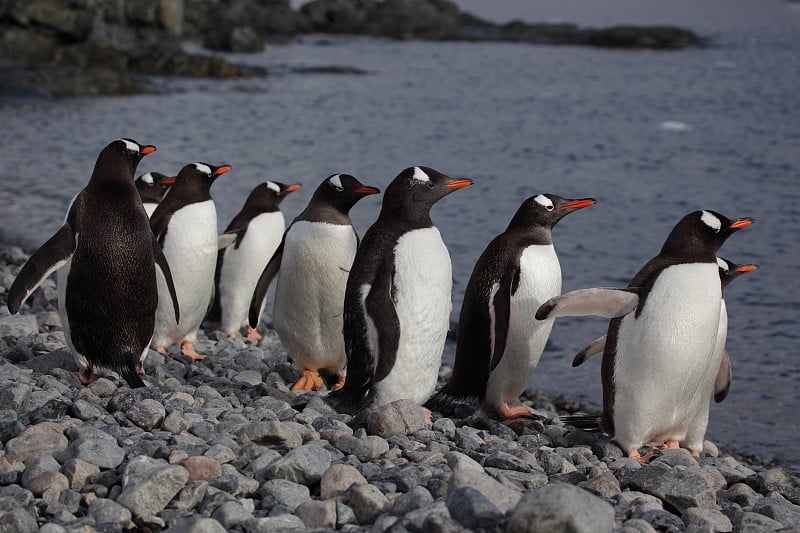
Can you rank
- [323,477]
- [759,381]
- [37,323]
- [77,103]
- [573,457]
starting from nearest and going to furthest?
[323,477], [573,457], [37,323], [759,381], [77,103]

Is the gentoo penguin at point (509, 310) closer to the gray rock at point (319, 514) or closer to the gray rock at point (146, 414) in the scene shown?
the gray rock at point (146, 414)

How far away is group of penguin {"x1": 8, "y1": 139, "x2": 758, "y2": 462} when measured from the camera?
4355mm

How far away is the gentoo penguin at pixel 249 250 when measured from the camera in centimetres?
672

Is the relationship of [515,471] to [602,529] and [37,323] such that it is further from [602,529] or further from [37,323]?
[37,323]

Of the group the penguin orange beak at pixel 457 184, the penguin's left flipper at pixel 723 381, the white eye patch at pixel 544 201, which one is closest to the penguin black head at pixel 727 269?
the penguin's left flipper at pixel 723 381

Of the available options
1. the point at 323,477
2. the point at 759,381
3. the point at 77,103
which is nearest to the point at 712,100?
the point at 77,103

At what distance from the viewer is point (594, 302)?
14.5ft

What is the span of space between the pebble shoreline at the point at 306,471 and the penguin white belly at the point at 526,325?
215 mm

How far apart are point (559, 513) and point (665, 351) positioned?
6.23 ft

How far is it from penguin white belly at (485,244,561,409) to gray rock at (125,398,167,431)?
1.68 m

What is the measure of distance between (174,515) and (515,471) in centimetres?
125

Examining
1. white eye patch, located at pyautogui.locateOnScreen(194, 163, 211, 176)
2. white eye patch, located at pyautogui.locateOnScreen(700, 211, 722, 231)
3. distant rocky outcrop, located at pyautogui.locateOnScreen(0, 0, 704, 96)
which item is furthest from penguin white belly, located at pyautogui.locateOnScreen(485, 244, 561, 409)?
distant rocky outcrop, located at pyautogui.locateOnScreen(0, 0, 704, 96)

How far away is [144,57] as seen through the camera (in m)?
31.3

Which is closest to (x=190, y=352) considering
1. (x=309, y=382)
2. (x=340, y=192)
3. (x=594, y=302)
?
(x=309, y=382)
